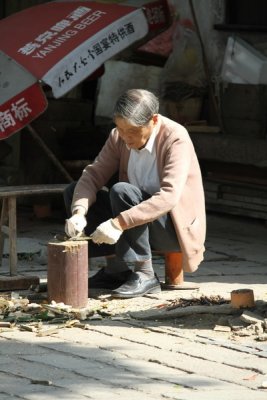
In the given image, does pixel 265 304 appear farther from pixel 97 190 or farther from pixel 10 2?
pixel 10 2

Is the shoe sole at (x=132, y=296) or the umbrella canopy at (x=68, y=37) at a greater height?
the umbrella canopy at (x=68, y=37)

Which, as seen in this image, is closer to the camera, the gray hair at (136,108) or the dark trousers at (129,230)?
the gray hair at (136,108)

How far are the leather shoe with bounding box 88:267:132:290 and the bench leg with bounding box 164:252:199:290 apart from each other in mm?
270

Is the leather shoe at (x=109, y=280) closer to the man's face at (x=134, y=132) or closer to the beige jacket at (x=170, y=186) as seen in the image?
the beige jacket at (x=170, y=186)

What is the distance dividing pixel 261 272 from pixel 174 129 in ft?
5.77

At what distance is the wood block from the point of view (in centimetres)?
797

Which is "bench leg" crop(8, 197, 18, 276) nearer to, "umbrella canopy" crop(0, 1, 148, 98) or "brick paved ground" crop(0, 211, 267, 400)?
"brick paved ground" crop(0, 211, 267, 400)

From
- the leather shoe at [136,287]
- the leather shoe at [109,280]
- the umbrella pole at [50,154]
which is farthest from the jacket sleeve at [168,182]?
the umbrella pole at [50,154]

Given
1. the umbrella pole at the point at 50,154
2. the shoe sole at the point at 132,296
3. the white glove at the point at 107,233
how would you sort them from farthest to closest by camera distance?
1. the umbrella pole at the point at 50,154
2. the shoe sole at the point at 132,296
3. the white glove at the point at 107,233

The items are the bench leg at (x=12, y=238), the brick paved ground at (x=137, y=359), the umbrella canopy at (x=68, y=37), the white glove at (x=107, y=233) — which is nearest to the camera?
the brick paved ground at (x=137, y=359)

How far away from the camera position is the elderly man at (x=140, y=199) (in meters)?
7.39

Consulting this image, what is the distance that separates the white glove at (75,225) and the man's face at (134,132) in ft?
1.86

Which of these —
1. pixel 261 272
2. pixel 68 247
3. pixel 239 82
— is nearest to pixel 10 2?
pixel 239 82

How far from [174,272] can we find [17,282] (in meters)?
1.07
